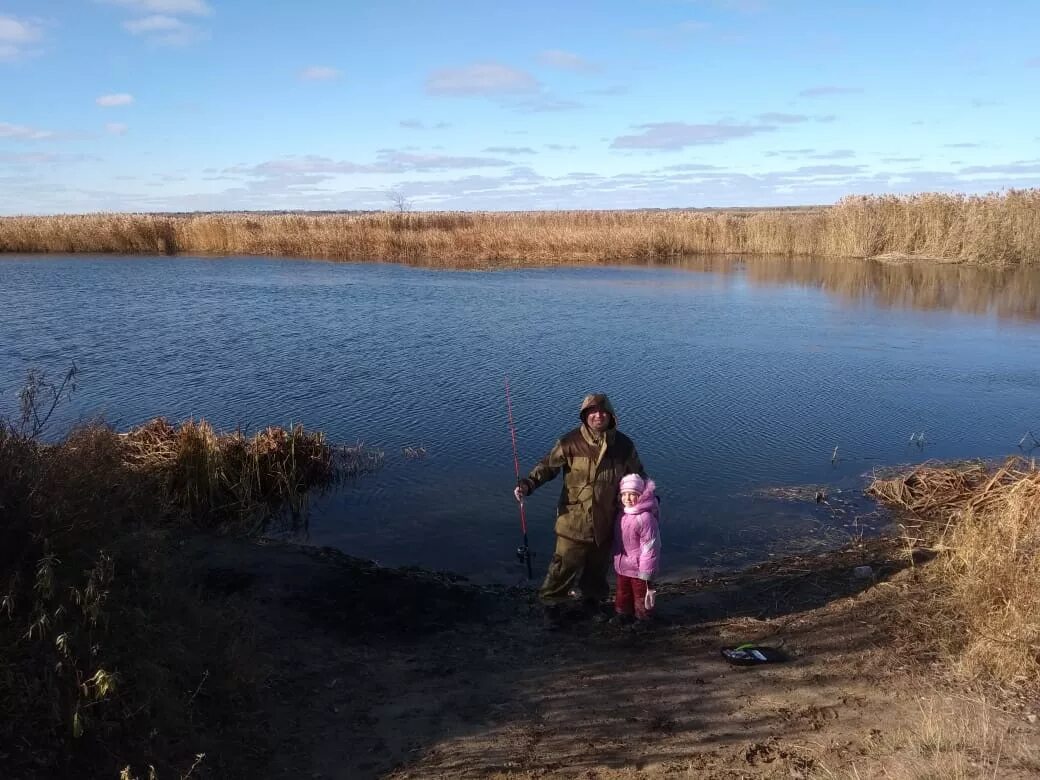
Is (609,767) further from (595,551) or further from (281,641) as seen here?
(281,641)

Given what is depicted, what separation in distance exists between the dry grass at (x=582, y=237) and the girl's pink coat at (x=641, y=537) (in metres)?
26.1

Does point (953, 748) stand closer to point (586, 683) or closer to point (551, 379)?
point (586, 683)

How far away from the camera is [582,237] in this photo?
111 feet

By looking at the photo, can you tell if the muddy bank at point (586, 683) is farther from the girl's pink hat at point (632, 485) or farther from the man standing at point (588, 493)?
the girl's pink hat at point (632, 485)

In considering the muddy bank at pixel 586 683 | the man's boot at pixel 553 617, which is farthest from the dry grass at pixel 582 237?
the man's boot at pixel 553 617

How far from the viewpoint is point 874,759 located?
12.6 ft

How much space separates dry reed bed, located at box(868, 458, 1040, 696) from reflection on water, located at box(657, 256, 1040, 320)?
16030mm

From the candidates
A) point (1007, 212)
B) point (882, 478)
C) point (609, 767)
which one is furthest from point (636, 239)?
point (609, 767)

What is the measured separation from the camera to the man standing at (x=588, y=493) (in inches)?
222

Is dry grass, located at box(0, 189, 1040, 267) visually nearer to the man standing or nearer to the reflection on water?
the reflection on water

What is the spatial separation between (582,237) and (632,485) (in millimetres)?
29221

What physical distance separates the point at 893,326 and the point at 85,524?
58.7 feet

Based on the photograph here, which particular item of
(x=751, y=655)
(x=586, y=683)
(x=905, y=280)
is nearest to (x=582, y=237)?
(x=905, y=280)

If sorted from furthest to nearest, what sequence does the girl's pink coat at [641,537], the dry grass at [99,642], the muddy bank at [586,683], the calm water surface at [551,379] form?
the calm water surface at [551,379] → the girl's pink coat at [641,537] → the muddy bank at [586,683] → the dry grass at [99,642]
